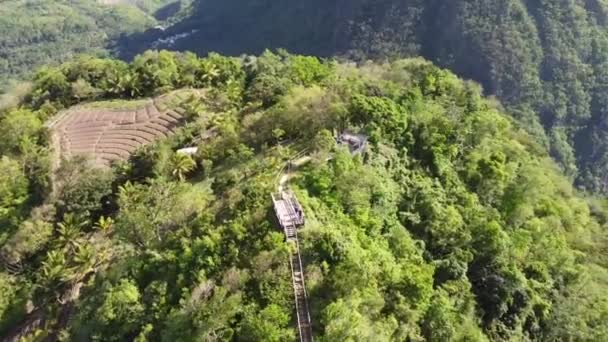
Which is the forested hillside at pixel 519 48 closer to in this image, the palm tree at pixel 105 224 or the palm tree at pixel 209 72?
the palm tree at pixel 209 72

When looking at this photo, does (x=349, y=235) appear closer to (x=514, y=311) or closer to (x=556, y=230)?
(x=514, y=311)

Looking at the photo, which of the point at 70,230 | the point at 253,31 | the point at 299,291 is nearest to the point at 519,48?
the point at 253,31

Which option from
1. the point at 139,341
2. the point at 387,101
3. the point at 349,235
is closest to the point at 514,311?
the point at 349,235

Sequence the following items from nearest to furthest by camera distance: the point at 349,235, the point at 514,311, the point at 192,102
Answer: the point at 349,235 < the point at 514,311 < the point at 192,102

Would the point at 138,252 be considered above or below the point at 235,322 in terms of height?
below

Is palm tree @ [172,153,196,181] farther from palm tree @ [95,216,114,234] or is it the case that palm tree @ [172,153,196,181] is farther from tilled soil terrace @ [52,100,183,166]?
tilled soil terrace @ [52,100,183,166]

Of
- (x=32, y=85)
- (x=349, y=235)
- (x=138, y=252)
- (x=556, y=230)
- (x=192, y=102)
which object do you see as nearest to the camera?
(x=349, y=235)

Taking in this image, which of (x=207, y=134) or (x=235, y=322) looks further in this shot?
(x=207, y=134)

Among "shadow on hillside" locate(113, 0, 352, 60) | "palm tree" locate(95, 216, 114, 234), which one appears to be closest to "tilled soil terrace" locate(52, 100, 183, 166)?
"palm tree" locate(95, 216, 114, 234)
